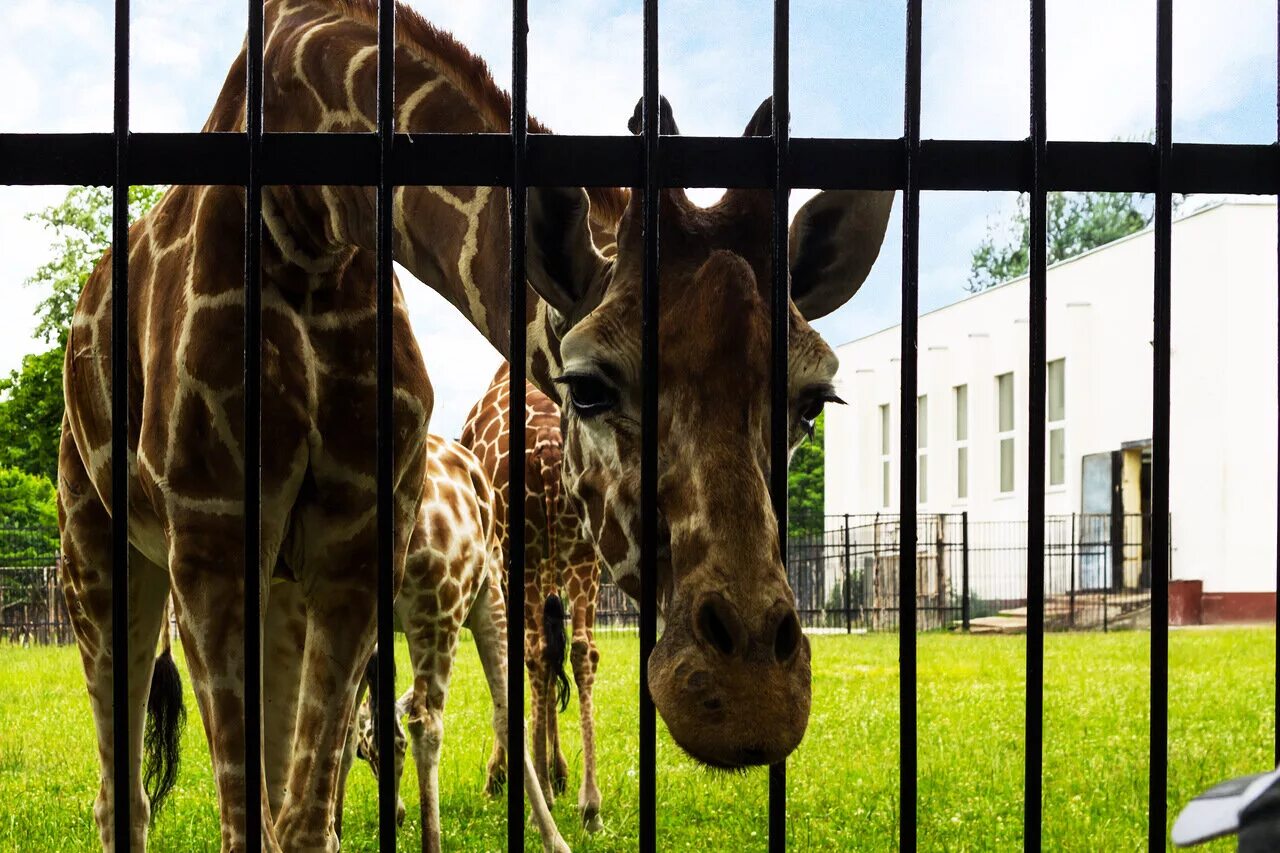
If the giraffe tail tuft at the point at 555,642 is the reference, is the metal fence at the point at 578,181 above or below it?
above

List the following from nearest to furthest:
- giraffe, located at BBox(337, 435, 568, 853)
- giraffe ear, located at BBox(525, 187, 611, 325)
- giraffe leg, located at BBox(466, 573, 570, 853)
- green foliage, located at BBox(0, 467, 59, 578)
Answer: giraffe ear, located at BBox(525, 187, 611, 325) → giraffe, located at BBox(337, 435, 568, 853) → giraffe leg, located at BBox(466, 573, 570, 853) → green foliage, located at BBox(0, 467, 59, 578)

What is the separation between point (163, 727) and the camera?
5.80m

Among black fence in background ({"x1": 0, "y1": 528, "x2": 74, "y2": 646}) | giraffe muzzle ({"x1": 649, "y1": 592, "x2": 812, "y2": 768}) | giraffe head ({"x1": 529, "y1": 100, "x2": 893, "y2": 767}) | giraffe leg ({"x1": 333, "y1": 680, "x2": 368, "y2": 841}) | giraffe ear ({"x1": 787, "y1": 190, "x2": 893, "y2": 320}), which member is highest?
giraffe ear ({"x1": 787, "y1": 190, "x2": 893, "y2": 320})

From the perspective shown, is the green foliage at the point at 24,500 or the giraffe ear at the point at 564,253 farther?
the green foliage at the point at 24,500

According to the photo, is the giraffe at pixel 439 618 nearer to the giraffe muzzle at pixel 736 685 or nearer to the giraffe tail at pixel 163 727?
the giraffe tail at pixel 163 727

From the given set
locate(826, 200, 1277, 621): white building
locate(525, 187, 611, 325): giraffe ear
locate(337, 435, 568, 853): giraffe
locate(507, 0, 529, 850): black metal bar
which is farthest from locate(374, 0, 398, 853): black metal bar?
locate(826, 200, 1277, 621): white building

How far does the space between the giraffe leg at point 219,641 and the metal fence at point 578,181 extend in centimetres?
80

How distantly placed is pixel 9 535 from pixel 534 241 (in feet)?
95.9

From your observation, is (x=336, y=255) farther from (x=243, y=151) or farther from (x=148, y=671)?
(x=148, y=671)

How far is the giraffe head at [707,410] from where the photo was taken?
2225 mm

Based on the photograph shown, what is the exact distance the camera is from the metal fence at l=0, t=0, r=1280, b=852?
97.9 inches

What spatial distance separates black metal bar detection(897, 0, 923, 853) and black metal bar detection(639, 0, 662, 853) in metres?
0.51

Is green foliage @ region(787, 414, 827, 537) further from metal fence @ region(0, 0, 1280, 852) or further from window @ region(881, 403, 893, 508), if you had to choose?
metal fence @ region(0, 0, 1280, 852)

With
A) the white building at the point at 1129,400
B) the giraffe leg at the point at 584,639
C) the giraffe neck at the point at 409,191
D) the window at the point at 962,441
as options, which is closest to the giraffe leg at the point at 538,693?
the giraffe leg at the point at 584,639
